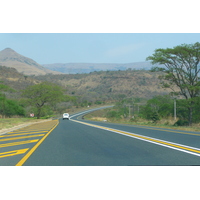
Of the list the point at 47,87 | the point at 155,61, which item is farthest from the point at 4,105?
the point at 155,61

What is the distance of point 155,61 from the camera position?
37.9 m

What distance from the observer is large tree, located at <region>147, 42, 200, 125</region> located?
36.7m

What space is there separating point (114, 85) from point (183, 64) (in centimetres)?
9432

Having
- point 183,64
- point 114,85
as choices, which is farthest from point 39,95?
point 114,85

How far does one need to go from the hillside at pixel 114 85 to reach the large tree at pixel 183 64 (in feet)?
243

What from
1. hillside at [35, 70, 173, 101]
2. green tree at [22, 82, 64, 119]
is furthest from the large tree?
hillside at [35, 70, 173, 101]

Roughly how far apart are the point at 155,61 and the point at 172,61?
241cm

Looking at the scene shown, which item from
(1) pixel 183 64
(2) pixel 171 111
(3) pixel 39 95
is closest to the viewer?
(1) pixel 183 64

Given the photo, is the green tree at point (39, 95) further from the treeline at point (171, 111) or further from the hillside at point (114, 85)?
the hillside at point (114, 85)

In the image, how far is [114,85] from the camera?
13250cm

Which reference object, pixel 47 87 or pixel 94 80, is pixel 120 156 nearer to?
pixel 47 87

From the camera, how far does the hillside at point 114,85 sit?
4788 inches

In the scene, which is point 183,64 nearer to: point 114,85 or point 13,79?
point 13,79

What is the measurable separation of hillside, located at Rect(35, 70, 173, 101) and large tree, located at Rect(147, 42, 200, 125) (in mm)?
74064
